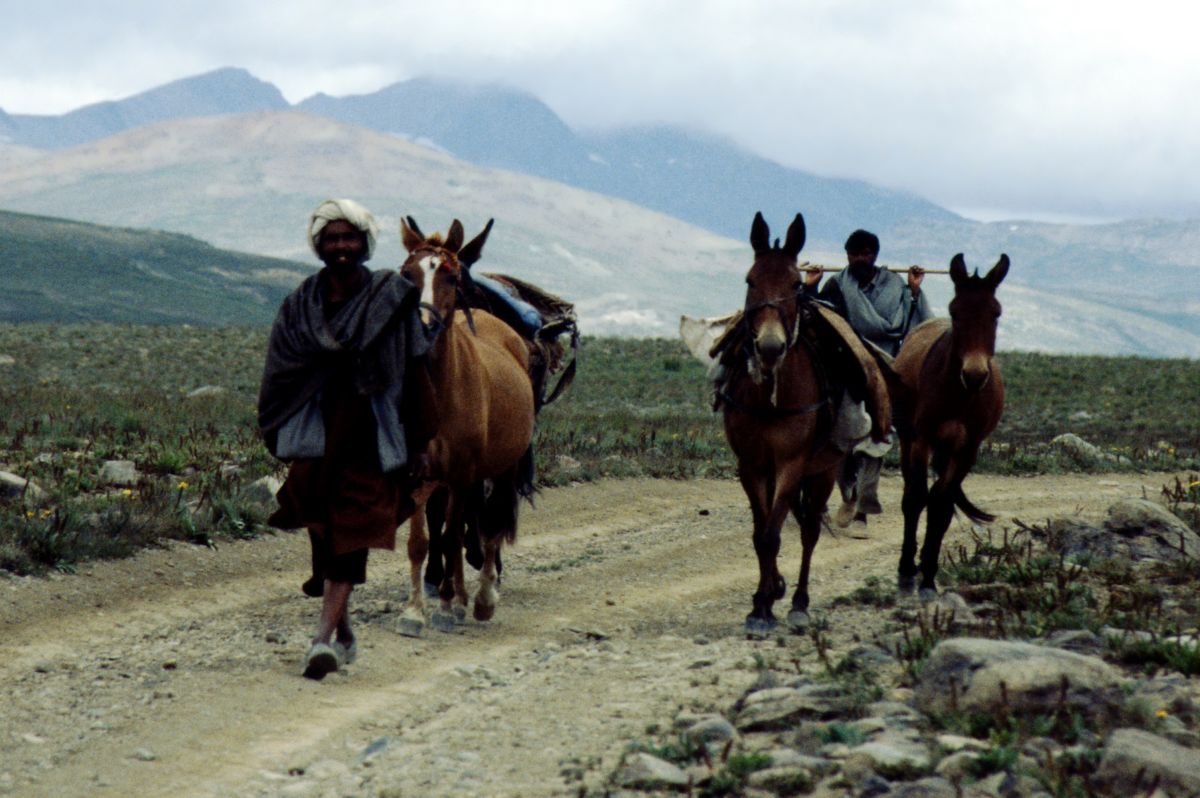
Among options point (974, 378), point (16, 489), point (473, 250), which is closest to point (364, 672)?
point (473, 250)

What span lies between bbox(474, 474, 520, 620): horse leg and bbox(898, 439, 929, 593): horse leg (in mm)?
2698

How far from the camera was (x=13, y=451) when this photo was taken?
1546 centimetres

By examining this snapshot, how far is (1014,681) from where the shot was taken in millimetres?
5973

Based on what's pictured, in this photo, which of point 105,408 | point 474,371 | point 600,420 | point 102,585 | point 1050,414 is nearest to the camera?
point 474,371

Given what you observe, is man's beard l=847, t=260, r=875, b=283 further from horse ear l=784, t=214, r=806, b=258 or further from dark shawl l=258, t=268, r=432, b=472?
dark shawl l=258, t=268, r=432, b=472

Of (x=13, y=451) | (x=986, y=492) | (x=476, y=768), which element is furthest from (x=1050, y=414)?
(x=476, y=768)

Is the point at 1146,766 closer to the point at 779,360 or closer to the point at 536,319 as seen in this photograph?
the point at 779,360

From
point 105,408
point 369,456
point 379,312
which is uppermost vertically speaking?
point 379,312

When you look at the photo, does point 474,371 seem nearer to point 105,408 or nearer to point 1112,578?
point 1112,578

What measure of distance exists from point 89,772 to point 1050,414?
29701 mm

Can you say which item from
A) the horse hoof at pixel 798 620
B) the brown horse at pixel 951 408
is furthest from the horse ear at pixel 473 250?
the brown horse at pixel 951 408

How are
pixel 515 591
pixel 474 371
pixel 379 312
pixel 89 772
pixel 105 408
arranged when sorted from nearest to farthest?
pixel 89 772, pixel 379 312, pixel 474 371, pixel 515 591, pixel 105 408

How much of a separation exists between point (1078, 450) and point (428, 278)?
15305 mm

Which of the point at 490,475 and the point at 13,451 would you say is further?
the point at 13,451
